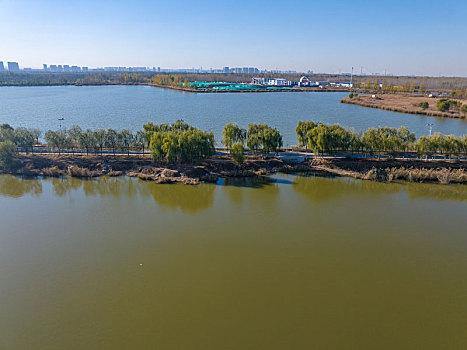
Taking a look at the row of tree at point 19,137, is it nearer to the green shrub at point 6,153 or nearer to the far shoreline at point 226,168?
the far shoreline at point 226,168


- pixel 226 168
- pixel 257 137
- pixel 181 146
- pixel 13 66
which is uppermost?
pixel 13 66

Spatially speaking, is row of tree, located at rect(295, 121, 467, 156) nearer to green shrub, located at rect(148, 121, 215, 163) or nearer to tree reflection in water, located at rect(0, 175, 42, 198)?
green shrub, located at rect(148, 121, 215, 163)

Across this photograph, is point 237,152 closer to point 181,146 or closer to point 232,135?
point 232,135

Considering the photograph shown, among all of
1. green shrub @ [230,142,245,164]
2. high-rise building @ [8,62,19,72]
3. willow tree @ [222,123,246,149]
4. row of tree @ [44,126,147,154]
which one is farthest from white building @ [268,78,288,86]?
high-rise building @ [8,62,19,72]

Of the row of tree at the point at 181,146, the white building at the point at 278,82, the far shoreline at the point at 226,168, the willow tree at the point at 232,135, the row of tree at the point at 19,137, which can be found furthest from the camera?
the white building at the point at 278,82

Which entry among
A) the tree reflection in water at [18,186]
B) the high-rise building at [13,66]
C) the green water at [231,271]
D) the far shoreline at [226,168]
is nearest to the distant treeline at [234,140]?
the far shoreline at [226,168]

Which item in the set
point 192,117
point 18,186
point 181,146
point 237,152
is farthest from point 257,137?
point 192,117

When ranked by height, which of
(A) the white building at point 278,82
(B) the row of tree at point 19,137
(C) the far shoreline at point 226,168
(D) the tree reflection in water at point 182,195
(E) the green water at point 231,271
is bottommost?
(E) the green water at point 231,271
